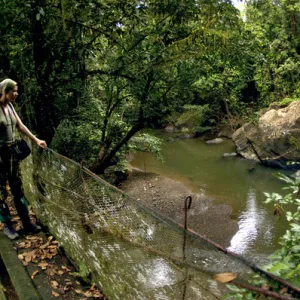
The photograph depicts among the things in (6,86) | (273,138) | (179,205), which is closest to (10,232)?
(6,86)

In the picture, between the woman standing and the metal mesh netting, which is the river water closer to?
the metal mesh netting

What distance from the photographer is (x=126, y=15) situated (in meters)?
4.86

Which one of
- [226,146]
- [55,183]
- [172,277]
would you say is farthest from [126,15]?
[226,146]

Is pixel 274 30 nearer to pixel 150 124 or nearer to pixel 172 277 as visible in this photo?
pixel 150 124

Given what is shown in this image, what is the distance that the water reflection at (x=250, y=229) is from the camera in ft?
28.5

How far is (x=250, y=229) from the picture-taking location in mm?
9523

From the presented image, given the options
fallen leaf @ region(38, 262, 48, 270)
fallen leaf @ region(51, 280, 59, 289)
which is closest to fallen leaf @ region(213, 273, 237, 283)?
fallen leaf @ region(51, 280, 59, 289)

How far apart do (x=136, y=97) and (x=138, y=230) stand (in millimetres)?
6279

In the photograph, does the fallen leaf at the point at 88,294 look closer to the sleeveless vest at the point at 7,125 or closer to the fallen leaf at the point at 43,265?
the fallen leaf at the point at 43,265

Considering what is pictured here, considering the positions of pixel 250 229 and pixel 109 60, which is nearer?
pixel 109 60

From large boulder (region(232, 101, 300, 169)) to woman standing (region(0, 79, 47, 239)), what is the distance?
1228cm

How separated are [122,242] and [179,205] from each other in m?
8.61

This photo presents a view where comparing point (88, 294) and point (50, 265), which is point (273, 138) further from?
point (88, 294)

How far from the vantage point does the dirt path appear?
31.6ft
